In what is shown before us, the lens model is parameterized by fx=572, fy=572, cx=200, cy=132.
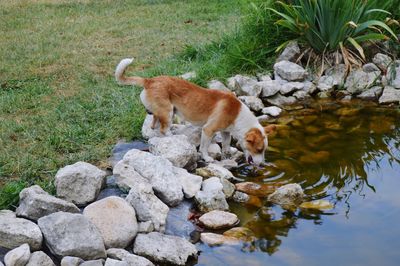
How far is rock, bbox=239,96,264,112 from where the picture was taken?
739 cm

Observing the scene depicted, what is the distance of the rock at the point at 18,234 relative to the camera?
161 inches

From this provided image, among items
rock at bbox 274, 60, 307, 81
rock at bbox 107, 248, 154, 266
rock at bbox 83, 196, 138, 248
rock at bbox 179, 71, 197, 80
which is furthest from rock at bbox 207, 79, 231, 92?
rock at bbox 107, 248, 154, 266

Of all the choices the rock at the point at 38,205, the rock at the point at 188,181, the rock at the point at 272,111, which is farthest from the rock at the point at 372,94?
the rock at the point at 38,205

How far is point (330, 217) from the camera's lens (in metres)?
5.07

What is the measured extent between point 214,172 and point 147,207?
1.11 meters

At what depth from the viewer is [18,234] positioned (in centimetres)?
410

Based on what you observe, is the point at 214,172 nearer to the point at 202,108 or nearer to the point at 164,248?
the point at 202,108

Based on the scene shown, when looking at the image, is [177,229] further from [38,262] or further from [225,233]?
[38,262]

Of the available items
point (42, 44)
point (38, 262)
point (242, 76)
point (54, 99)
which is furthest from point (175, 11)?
point (38, 262)

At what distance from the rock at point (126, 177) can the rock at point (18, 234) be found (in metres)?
0.95

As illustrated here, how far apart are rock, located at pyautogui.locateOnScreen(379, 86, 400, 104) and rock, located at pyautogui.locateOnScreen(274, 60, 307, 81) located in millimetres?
1111

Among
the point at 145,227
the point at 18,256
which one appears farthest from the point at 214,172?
the point at 18,256

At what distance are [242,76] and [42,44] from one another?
3.70 m

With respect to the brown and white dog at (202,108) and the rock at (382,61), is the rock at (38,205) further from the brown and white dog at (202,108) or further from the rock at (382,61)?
the rock at (382,61)
